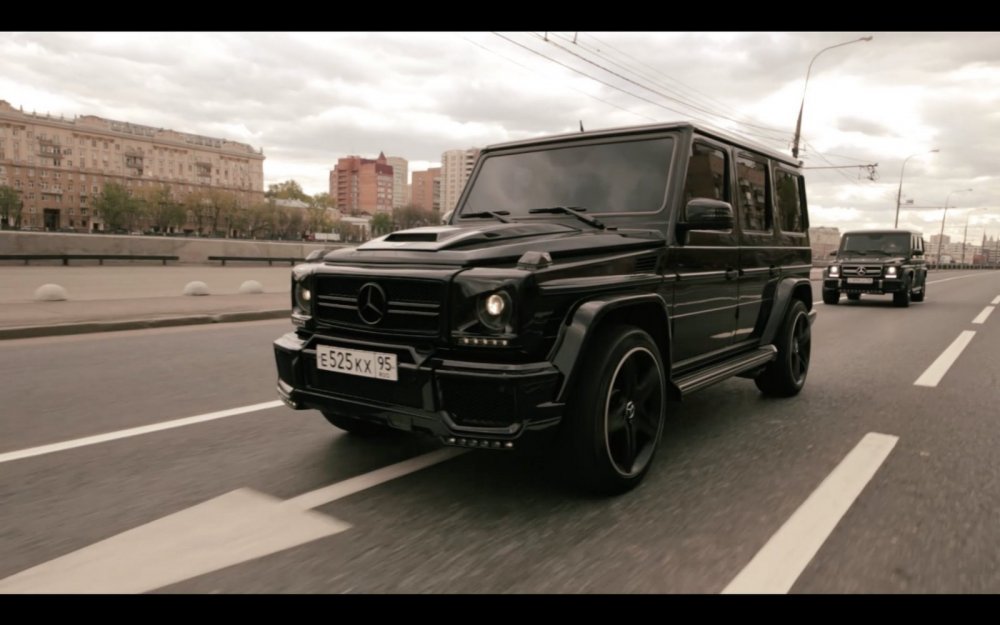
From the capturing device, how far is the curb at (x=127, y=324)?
8.48m

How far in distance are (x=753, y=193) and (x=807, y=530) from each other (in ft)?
9.31

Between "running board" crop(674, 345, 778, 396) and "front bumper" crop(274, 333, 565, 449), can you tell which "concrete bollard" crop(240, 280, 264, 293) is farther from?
"front bumper" crop(274, 333, 565, 449)

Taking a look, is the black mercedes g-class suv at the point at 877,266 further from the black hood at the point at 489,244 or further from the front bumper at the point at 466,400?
the front bumper at the point at 466,400

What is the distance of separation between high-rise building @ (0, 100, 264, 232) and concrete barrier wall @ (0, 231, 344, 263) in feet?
342

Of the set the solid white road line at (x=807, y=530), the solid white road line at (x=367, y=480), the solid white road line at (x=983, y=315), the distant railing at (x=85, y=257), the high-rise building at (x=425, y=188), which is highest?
the high-rise building at (x=425, y=188)

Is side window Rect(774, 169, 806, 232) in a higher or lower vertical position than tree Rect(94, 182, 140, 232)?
lower

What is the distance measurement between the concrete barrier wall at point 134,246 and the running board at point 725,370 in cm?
2067

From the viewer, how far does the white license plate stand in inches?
119

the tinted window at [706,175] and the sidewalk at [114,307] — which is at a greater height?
the tinted window at [706,175]

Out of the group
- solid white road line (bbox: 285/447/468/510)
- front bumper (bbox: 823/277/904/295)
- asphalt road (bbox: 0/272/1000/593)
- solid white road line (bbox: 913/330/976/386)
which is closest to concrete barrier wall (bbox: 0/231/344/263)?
front bumper (bbox: 823/277/904/295)

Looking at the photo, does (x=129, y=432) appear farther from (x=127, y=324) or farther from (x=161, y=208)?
(x=161, y=208)

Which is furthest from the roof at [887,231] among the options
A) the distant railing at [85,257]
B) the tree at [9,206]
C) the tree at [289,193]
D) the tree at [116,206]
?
the tree at [289,193]

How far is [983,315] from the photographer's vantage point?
1409cm

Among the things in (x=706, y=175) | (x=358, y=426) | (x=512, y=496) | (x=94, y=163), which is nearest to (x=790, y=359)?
(x=706, y=175)
